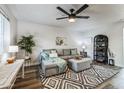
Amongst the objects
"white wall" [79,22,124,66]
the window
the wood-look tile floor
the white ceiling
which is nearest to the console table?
the wood-look tile floor

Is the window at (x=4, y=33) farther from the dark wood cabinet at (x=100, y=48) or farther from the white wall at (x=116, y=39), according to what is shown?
the white wall at (x=116, y=39)

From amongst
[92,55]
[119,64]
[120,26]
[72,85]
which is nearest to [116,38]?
[120,26]

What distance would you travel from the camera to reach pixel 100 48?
5.29m

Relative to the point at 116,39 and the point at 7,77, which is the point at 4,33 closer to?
the point at 7,77

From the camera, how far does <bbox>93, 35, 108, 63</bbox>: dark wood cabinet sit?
4990 millimetres

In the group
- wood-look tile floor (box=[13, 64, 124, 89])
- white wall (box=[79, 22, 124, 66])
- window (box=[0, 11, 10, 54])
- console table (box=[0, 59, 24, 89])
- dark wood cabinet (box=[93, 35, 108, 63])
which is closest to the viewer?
console table (box=[0, 59, 24, 89])

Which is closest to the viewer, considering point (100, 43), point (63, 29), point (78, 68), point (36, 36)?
point (78, 68)

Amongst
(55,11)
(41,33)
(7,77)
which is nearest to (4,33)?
(55,11)

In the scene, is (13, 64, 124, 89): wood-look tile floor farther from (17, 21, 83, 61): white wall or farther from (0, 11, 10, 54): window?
(17, 21, 83, 61): white wall

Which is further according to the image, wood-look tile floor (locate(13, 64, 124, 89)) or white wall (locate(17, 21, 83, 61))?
white wall (locate(17, 21, 83, 61))
